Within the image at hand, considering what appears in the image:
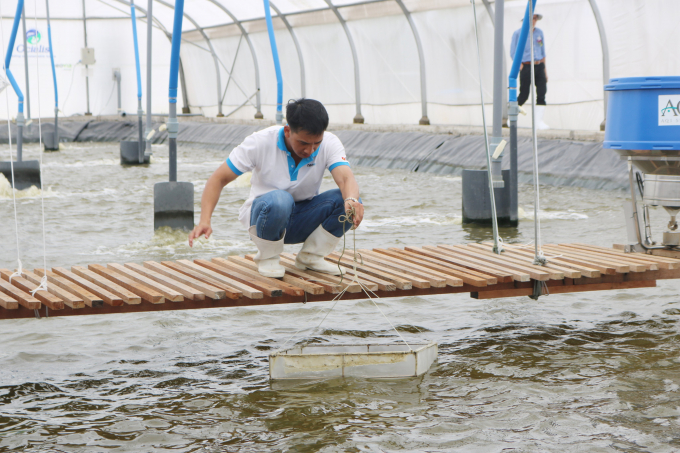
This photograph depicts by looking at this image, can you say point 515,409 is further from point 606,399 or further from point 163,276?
point 163,276

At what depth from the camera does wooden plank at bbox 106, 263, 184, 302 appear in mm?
4055

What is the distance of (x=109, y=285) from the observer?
14.3ft

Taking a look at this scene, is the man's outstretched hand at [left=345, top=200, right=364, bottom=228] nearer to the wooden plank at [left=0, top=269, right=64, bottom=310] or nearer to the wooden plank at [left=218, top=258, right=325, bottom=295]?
the wooden plank at [left=218, top=258, right=325, bottom=295]

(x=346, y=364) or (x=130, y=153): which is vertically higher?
(x=130, y=153)

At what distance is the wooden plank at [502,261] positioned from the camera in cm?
456

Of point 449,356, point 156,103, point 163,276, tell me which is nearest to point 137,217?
point 163,276

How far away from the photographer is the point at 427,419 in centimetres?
351

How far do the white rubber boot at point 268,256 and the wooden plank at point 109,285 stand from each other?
2.42 ft

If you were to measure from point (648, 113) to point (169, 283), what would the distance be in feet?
9.20

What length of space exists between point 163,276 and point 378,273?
1.15 meters

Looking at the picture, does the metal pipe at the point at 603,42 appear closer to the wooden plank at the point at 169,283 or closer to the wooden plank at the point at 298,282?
the wooden plank at the point at 298,282

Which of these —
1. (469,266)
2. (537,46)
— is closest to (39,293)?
(469,266)

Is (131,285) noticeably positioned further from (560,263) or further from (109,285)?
(560,263)

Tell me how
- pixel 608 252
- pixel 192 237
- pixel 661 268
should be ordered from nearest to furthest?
pixel 192 237
pixel 661 268
pixel 608 252
